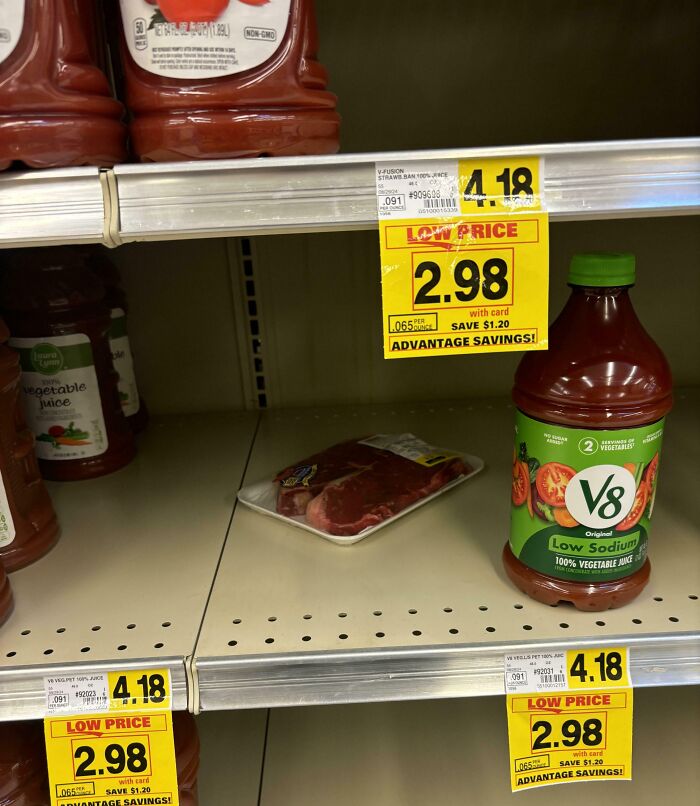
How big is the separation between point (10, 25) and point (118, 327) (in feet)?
1.68

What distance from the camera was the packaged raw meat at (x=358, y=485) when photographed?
2.71ft

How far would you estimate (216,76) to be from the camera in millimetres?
564

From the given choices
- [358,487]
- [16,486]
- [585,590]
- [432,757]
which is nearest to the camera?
[585,590]

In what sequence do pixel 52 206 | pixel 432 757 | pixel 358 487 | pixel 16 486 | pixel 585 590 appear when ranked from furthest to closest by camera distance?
pixel 432 757 → pixel 358 487 → pixel 16 486 → pixel 585 590 → pixel 52 206

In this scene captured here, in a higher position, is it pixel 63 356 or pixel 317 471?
pixel 63 356

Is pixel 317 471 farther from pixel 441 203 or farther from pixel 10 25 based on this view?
pixel 10 25

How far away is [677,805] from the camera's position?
923mm

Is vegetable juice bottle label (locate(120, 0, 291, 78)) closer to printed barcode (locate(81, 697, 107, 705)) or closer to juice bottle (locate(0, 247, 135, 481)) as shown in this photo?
juice bottle (locate(0, 247, 135, 481))

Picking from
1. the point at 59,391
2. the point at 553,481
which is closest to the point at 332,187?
the point at 553,481

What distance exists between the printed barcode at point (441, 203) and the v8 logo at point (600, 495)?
0.87ft

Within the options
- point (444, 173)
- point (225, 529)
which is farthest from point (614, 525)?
point (225, 529)

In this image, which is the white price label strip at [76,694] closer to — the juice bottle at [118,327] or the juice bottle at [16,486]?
the juice bottle at [16,486]

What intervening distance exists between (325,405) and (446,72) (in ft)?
1.94

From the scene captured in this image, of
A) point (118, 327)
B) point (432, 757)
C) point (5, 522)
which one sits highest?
point (118, 327)
